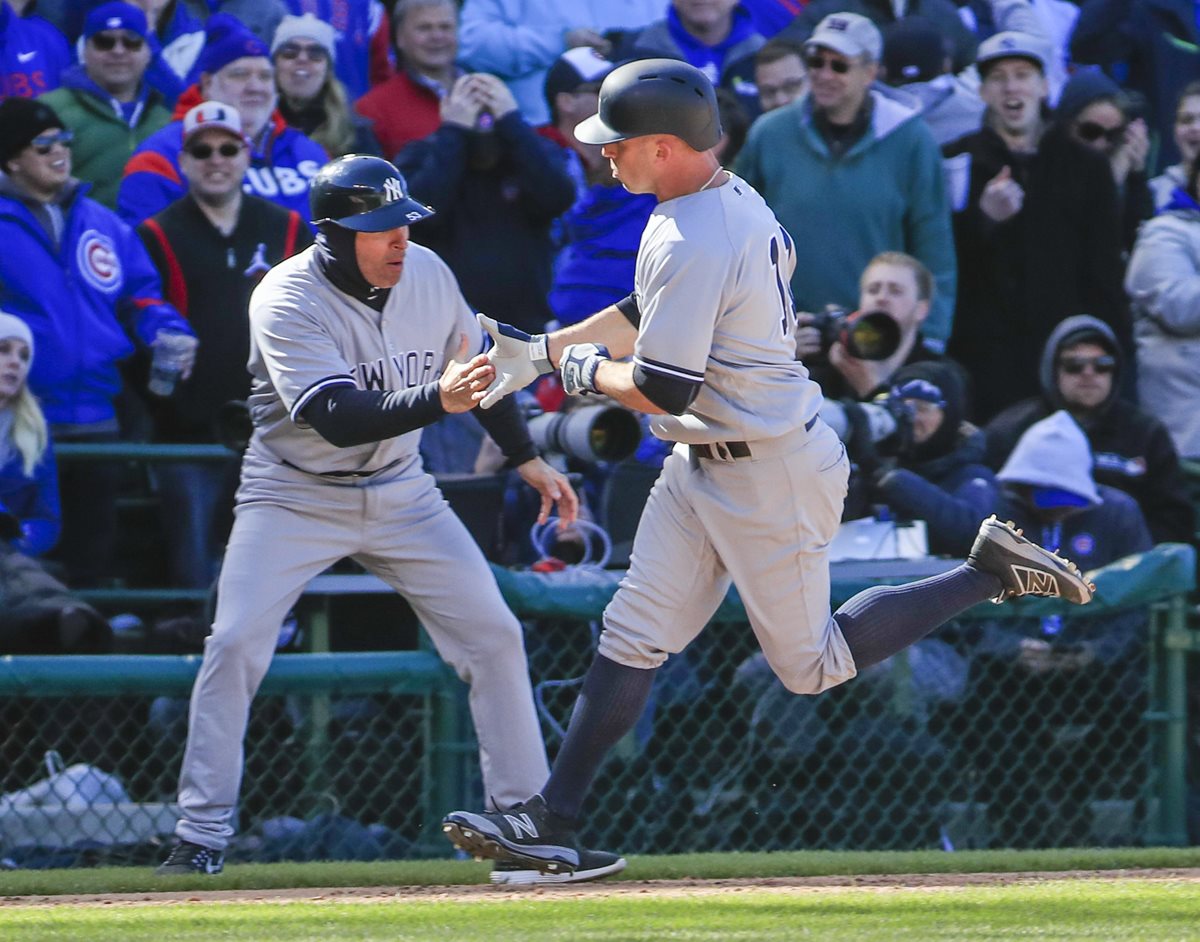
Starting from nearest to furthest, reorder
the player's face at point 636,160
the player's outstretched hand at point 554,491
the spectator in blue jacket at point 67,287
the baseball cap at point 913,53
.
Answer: the player's face at point 636,160 → the player's outstretched hand at point 554,491 → the spectator in blue jacket at point 67,287 → the baseball cap at point 913,53

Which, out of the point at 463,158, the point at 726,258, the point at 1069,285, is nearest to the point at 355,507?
the point at 726,258

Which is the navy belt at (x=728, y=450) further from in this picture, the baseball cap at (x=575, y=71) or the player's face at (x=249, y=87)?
the baseball cap at (x=575, y=71)

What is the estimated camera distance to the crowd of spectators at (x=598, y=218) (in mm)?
7270

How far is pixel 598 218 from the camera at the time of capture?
27.3ft

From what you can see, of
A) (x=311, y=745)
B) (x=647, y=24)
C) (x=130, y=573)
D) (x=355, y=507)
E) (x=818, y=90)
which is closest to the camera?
→ (x=355, y=507)

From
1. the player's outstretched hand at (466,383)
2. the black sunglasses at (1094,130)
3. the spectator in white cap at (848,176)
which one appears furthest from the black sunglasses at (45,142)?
the black sunglasses at (1094,130)

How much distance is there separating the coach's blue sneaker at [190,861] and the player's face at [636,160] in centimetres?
214

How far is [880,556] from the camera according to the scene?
6707 millimetres

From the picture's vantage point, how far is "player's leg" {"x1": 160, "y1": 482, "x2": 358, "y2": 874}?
18.5 ft

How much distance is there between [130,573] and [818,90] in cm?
321

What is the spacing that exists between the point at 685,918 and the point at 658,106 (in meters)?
1.83

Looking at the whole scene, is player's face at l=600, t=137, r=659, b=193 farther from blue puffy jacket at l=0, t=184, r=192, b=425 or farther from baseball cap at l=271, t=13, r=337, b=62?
baseball cap at l=271, t=13, r=337, b=62

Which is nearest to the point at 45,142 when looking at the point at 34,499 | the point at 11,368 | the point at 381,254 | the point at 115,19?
the point at 11,368

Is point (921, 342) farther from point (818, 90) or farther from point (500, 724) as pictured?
point (500, 724)
